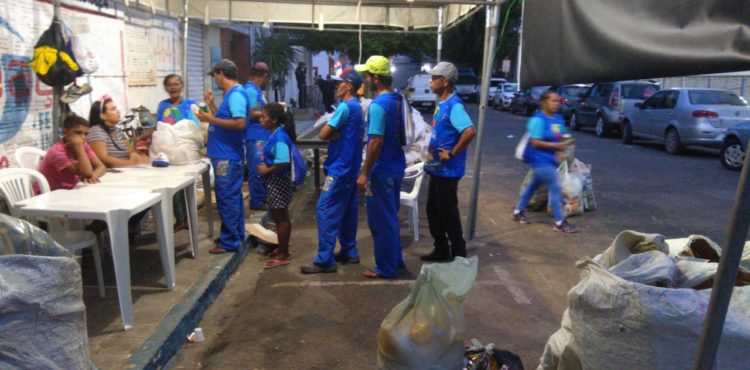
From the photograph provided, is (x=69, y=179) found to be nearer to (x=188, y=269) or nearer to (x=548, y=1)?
(x=188, y=269)

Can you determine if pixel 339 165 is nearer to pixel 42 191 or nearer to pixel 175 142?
pixel 175 142

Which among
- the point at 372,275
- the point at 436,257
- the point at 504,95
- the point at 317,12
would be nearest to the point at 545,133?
the point at 436,257

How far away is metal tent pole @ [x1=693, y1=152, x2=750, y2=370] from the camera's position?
1.79 meters

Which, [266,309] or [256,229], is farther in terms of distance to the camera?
[256,229]

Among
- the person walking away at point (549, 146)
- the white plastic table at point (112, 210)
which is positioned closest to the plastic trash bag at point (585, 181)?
the person walking away at point (549, 146)

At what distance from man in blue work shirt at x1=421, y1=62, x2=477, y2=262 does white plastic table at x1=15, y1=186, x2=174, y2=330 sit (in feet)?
8.04

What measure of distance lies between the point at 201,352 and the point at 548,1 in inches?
120

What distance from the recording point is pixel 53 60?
199 inches

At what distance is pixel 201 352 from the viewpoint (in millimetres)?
3979

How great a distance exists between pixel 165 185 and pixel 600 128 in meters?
15.7

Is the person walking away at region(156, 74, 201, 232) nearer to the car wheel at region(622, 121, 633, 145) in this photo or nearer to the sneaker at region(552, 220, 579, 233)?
the sneaker at region(552, 220, 579, 233)

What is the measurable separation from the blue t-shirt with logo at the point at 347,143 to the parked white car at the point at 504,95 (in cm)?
2500

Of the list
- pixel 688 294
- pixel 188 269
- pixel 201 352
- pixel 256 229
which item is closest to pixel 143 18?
pixel 256 229

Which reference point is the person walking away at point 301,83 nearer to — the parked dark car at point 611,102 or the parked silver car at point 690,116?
the parked dark car at point 611,102
